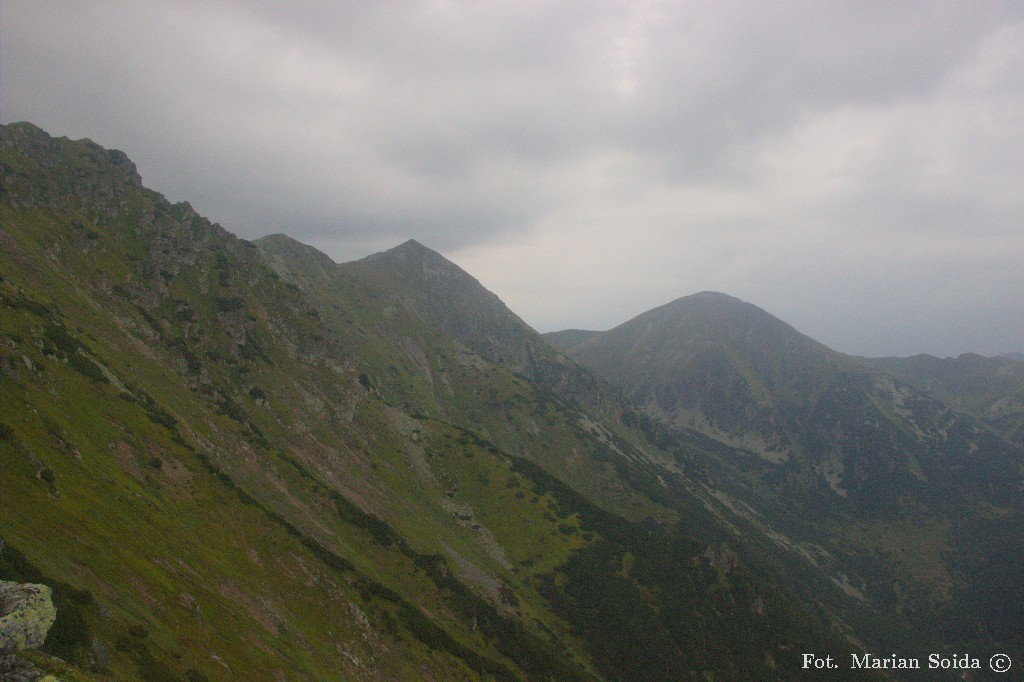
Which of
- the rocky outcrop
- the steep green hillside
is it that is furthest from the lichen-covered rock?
the steep green hillside

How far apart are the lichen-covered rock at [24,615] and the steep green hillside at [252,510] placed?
1054 millimetres

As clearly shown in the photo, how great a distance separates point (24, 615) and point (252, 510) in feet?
121

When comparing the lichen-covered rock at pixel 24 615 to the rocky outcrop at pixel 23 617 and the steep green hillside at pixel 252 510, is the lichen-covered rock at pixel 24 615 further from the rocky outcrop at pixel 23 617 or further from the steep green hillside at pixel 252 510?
the steep green hillside at pixel 252 510

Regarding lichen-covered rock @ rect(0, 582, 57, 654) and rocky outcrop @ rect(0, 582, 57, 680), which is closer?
rocky outcrop @ rect(0, 582, 57, 680)

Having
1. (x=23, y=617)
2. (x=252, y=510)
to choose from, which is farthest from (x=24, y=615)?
(x=252, y=510)

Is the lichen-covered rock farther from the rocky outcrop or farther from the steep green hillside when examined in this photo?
the steep green hillside

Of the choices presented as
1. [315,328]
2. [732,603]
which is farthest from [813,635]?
[315,328]

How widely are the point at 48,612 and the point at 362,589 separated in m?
39.3

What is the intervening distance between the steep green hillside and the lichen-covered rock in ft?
3.46

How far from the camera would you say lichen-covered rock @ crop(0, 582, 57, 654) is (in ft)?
58.6

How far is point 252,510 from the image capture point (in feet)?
175

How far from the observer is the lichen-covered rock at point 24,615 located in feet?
58.6

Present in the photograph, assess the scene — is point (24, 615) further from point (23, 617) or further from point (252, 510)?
point (252, 510)

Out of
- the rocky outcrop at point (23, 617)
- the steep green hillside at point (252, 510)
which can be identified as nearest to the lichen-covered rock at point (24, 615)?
the rocky outcrop at point (23, 617)
